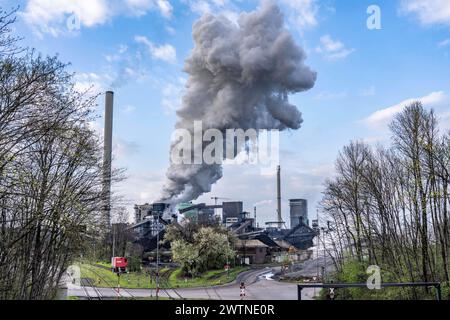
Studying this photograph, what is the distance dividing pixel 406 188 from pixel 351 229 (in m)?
6.17

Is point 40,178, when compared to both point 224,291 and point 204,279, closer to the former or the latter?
point 224,291

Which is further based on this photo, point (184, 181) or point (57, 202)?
point (184, 181)

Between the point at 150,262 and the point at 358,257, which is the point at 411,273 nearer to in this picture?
the point at 358,257

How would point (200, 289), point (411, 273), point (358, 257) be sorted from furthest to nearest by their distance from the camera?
point (200, 289) → point (358, 257) → point (411, 273)

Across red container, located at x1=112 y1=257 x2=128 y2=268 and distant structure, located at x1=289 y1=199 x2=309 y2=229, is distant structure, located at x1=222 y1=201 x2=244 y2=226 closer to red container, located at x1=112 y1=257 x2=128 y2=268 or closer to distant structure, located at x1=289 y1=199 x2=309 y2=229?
distant structure, located at x1=289 y1=199 x2=309 y2=229

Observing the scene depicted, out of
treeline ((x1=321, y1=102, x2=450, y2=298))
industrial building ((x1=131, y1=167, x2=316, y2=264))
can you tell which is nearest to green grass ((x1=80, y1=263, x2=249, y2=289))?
industrial building ((x1=131, y1=167, x2=316, y2=264))

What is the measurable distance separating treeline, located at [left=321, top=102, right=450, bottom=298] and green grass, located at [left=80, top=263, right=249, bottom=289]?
16.0 metres

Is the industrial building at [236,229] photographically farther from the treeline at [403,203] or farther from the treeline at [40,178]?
the treeline at [40,178]

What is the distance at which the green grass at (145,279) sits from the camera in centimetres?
3344

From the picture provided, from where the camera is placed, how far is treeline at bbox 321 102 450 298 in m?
15.0

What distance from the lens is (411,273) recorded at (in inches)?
637

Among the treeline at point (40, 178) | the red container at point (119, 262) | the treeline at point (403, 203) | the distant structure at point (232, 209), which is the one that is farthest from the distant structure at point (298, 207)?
the treeline at point (40, 178)
